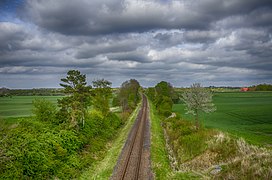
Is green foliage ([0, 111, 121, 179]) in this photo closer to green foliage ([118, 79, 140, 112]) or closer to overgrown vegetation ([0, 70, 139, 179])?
overgrown vegetation ([0, 70, 139, 179])

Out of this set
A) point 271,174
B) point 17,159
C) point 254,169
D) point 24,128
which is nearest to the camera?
point 271,174

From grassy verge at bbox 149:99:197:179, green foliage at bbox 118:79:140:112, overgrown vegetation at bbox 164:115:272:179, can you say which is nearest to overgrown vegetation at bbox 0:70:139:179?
grassy verge at bbox 149:99:197:179

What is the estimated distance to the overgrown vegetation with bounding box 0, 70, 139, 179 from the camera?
52.3ft

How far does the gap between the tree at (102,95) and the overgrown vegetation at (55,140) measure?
5029mm

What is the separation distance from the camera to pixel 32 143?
18.0m

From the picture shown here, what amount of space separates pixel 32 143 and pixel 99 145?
1173 centimetres

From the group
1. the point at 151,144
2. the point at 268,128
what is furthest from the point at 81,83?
the point at 268,128

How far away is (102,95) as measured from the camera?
45000mm

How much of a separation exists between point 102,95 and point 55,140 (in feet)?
78.6

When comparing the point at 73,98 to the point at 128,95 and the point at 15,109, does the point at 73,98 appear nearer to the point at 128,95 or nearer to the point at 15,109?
the point at 128,95

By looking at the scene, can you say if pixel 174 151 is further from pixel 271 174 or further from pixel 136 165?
pixel 271 174

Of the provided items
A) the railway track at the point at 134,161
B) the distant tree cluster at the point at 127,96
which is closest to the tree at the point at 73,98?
the railway track at the point at 134,161

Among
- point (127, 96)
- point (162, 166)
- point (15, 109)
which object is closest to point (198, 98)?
point (162, 166)

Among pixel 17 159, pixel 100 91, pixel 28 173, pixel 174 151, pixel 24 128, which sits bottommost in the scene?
pixel 174 151
